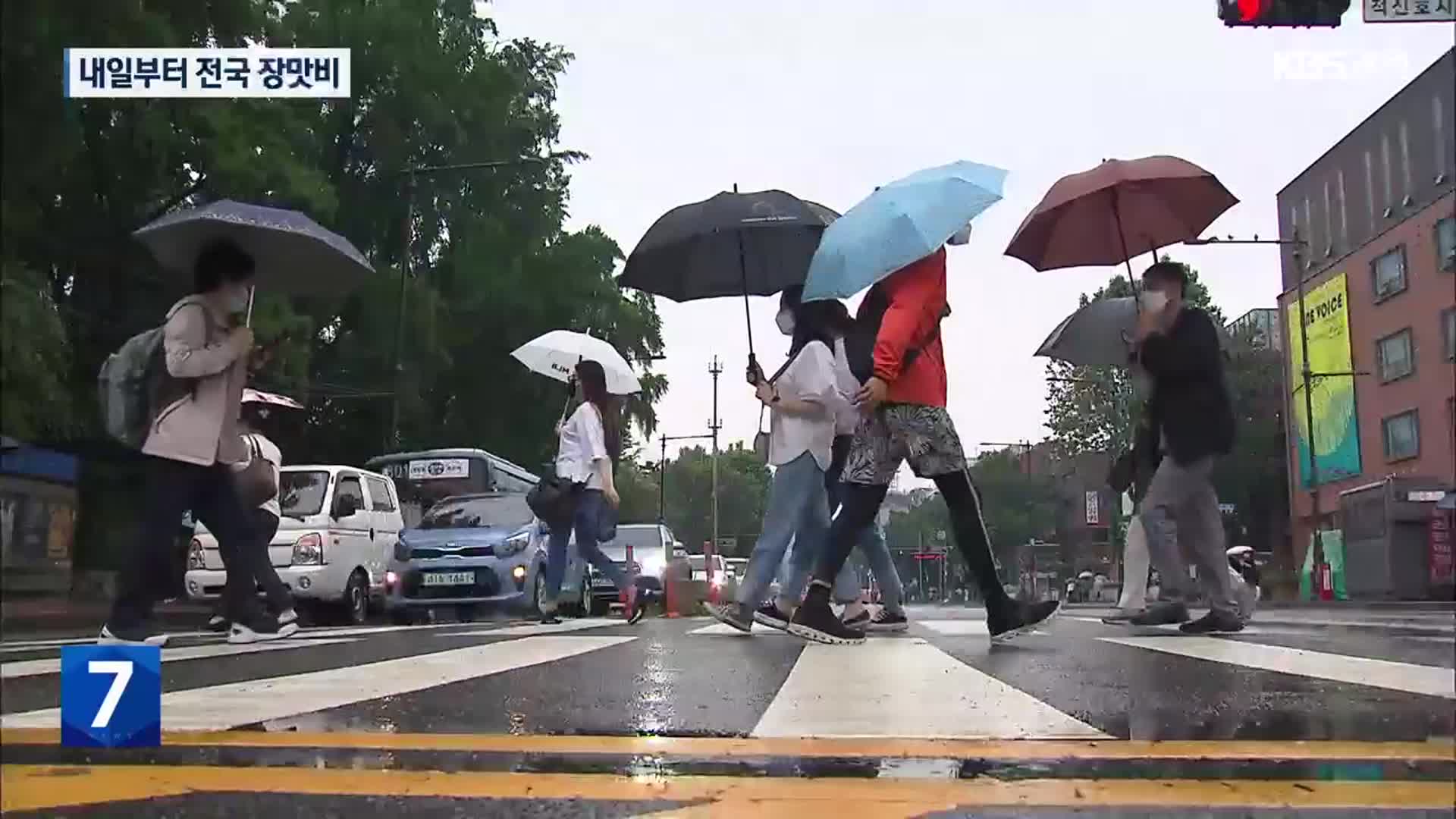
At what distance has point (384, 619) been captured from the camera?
702cm

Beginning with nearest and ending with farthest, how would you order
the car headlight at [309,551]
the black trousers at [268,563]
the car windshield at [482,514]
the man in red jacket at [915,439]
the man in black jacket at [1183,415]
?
the black trousers at [268,563]
the man in black jacket at [1183,415]
the car headlight at [309,551]
the man in red jacket at [915,439]
the car windshield at [482,514]

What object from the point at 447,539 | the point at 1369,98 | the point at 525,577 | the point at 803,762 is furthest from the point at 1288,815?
the point at 525,577

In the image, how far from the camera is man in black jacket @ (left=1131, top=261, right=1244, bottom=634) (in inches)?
157

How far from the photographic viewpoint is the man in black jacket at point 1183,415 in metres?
3.98

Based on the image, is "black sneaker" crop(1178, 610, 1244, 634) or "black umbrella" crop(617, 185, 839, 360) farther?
"black umbrella" crop(617, 185, 839, 360)

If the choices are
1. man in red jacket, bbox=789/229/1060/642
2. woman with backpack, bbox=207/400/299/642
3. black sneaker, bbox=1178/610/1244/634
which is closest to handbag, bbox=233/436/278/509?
woman with backpack, bbox=207/400/299/642

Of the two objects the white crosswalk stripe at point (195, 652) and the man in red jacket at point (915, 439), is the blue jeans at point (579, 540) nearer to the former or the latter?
the white crosswalk stripe at point (195, 652)

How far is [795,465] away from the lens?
241 inches

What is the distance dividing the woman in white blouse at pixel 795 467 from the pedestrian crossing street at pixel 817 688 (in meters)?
0.49

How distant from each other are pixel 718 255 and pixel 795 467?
4.08ft

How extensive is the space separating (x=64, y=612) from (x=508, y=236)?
282 cm

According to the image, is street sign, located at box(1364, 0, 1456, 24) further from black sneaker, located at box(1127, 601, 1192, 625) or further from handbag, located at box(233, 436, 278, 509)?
black sneaker, located at box(1127, 601, 1192, 625)

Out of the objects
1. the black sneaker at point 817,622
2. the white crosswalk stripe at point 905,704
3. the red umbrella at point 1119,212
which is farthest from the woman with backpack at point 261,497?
the red umbrella at point 1119,212

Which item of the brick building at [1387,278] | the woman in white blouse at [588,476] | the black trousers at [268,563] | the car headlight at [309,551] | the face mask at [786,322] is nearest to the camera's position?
the brick building at [1387,278]
